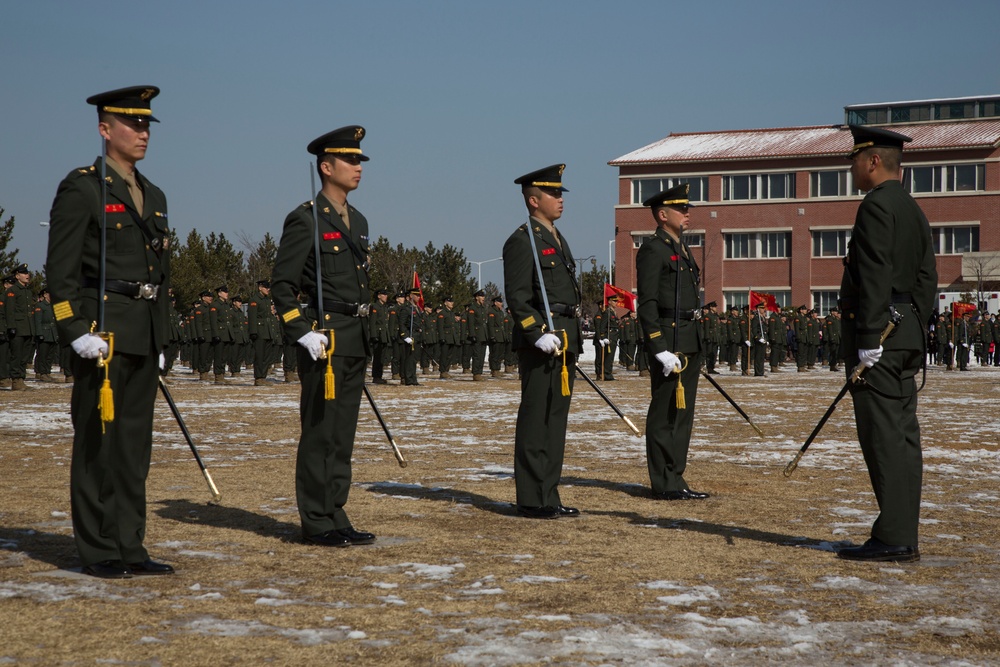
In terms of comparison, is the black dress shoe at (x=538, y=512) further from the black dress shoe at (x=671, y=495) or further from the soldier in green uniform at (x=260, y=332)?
the soldier in green uniform at (x=260, y=332)

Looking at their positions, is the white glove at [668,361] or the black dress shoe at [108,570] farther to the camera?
the white glove at [668,361]

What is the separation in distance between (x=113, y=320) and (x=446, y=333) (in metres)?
24.4

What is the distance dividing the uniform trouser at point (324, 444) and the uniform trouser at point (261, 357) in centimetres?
1789

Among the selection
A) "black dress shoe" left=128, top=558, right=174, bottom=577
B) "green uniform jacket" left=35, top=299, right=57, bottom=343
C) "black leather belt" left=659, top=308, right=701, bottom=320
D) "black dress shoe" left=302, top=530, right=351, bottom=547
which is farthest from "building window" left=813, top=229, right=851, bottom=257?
"black dress shoe" left=128, top=558, right=174, bottom=577

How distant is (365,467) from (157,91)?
192 inches

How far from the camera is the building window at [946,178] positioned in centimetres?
6319

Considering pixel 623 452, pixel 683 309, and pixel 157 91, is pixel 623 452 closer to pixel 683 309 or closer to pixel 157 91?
pixel 683 309

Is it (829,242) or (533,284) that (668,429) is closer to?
(533,284)

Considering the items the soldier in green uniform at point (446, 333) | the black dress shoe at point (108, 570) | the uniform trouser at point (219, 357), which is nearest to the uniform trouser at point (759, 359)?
the soldier in green uniform at point (446, 333)

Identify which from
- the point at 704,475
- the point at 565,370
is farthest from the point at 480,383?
the point at 565,370

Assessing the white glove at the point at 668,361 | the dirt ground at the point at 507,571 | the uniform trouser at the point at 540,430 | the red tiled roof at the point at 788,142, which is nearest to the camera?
the dirt ground at the point at 507,571

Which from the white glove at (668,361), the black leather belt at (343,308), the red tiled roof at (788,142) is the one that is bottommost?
the white glove at (668,361)

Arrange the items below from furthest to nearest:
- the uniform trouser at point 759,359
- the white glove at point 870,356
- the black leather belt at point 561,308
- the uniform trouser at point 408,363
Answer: the uniform trouser at point 759,359 < the uniform trouser at point 408,363 < the black leather belt at point 561,308 < the white glove at point 870,356

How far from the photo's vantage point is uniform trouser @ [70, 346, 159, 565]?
5.43 m
